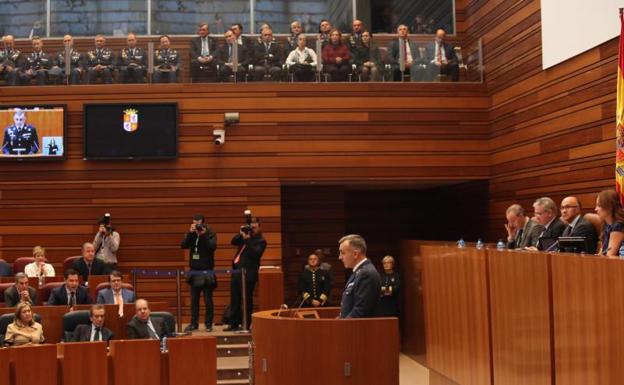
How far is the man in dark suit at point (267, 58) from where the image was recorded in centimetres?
1152

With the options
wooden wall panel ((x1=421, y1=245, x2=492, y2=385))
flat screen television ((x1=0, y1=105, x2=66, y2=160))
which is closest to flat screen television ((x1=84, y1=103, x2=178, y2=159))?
flat screen television ((x1=0, y1=105, x2=66, y2=160))

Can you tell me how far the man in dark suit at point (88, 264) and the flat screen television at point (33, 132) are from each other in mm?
1977

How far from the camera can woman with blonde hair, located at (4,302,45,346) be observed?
7.39m

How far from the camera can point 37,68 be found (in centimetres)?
1155

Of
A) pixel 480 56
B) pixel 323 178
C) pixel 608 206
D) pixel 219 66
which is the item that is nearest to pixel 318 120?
pixel 323 178

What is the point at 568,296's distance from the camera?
4648 millimetres

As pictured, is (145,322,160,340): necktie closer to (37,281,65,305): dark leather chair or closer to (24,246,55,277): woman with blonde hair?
(37,281,65,305): dark leather chair

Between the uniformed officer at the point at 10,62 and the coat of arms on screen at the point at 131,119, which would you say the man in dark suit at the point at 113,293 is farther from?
the uniformed officer at the point at 10,62

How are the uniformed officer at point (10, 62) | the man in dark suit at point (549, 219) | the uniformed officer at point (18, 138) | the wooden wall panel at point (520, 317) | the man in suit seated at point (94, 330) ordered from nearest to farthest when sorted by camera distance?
the wooden wall panel at point (520, 317)
the man in dark suit at point (549, 219)
the man in suit seated at point (94, 330)
the uniformed officer at point (18, 138)
the uniformed officer at point (10, 62)

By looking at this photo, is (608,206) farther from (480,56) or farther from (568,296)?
(480,56)

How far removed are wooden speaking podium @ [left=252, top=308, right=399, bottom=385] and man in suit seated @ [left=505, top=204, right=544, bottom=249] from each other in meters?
1.36

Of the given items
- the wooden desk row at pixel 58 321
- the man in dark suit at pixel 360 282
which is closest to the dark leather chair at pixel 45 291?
the wooden desk row at pixel 58 321

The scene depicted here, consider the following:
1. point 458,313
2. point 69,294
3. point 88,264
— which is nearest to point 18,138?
point 88,264

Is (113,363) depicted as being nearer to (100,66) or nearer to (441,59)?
(100,66)
